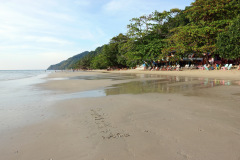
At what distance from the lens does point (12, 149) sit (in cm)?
256

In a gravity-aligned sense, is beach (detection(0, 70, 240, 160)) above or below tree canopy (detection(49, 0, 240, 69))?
below

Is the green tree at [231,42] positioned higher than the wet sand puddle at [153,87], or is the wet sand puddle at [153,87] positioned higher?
the green tree at [231,42]

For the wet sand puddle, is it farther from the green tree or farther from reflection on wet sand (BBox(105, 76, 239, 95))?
the green tree

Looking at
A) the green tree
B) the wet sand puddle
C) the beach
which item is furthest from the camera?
the green tree

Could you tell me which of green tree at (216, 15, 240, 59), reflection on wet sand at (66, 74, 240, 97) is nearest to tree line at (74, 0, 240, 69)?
green tree at (216, 15, 240, 59)

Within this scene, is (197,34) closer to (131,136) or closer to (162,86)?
(162,86)

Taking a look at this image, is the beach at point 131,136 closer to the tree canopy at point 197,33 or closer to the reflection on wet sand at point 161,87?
the reflection on wet sand at point 161,87

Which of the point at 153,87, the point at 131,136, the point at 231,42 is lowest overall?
the point at 153,87

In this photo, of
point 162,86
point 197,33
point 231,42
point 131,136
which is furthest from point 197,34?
point 131,136

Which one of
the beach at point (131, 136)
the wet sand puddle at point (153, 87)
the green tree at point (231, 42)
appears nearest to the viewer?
the beach at point (131, 136)

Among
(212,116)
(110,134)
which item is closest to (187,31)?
(212,116)

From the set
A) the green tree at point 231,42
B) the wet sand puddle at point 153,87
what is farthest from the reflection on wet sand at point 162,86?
the green tree at point 231,42

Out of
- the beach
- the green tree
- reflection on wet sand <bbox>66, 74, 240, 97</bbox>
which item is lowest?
reflection on wet sand <bbox>66, 74, 240, 97</bbox>

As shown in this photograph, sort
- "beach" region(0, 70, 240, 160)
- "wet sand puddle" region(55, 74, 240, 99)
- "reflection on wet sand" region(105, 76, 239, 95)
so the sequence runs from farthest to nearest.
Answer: "reflection on wet sand" region(105, 76, 239, 95) < "wet sand puddle" region(55, 74, 240, 99) < "beach" region(0, 70, 240, 160)
